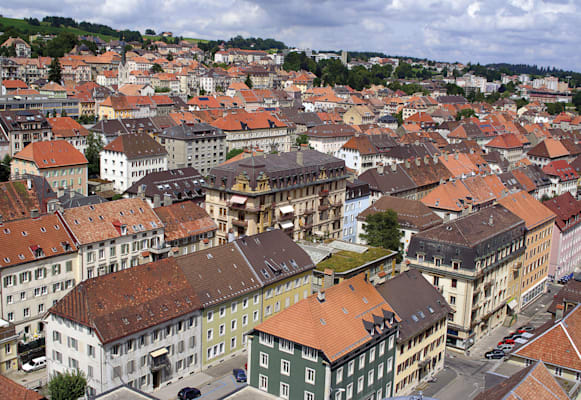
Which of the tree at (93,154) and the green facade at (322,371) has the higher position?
the tree at (93,154)

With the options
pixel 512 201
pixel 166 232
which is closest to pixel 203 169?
pixel 166 232

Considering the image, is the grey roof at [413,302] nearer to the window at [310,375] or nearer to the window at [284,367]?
the window at [310,375]

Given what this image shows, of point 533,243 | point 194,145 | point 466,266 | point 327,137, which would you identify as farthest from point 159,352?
point 327,137

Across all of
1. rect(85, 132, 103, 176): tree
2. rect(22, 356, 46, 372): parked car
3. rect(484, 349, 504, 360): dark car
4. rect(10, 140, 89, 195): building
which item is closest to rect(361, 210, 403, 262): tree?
rect(484, 349, 504, 360): dark car

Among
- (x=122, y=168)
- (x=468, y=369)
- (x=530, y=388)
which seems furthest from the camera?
(x=122, y=168)

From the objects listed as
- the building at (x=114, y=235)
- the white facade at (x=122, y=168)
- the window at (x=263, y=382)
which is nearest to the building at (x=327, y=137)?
the white facade at (x=122, y=168)

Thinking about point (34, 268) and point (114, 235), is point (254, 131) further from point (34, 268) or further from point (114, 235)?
point (34, 268)

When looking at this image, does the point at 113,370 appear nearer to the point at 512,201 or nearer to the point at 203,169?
the point at 512,201
